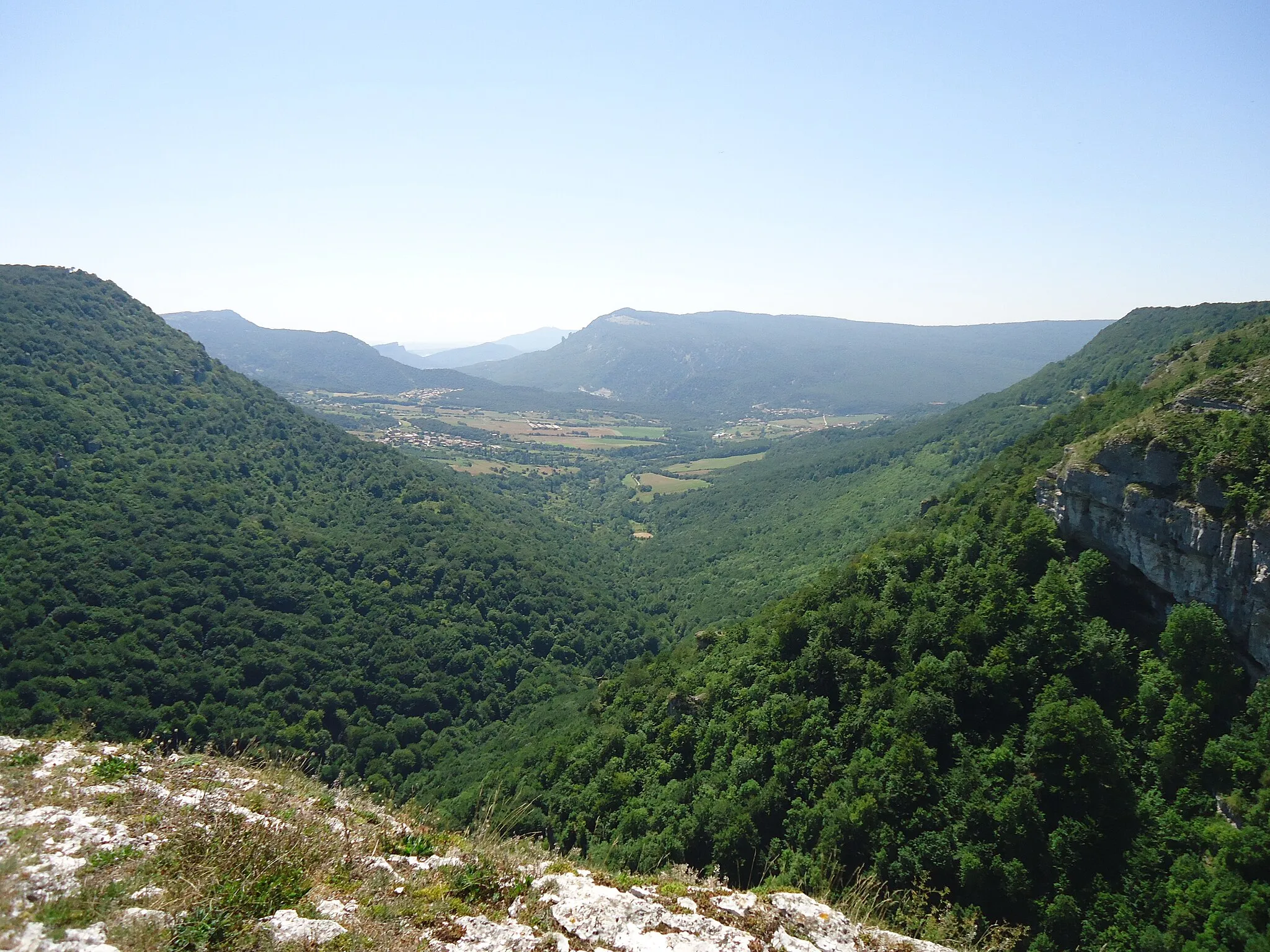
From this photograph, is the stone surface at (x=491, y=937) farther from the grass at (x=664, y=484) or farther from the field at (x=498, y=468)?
the field at (x=498, y=468)

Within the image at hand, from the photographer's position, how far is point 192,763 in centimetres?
1216

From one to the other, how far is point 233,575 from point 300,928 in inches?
2629

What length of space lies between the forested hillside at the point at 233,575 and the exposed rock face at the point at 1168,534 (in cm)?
4909

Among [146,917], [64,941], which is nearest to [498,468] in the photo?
[146,917]

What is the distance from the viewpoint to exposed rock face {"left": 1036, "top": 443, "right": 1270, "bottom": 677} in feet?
70.1

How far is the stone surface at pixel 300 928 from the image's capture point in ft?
23.3

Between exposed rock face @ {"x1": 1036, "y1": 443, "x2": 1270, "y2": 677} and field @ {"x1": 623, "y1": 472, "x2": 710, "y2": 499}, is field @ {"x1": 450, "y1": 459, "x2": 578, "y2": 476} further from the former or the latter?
exposed rock face @ {"x1": 1036, "y1": 443, "x2": 1270, "y2": 677}

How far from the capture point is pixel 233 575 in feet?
204

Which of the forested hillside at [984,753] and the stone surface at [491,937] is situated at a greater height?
the stone surface at [491,937]

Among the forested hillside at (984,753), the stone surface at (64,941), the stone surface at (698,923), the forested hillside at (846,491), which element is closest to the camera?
the stone surface at (64,941)

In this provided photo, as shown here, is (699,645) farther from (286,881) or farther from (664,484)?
(664,484)

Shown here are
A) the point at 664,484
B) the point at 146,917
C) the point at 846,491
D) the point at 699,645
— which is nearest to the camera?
the point at 146,917

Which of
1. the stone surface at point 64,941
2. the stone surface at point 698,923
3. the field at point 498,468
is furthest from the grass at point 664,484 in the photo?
the stone surface at point 64,941

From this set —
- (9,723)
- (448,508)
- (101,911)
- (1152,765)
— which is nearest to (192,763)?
(101,911)
